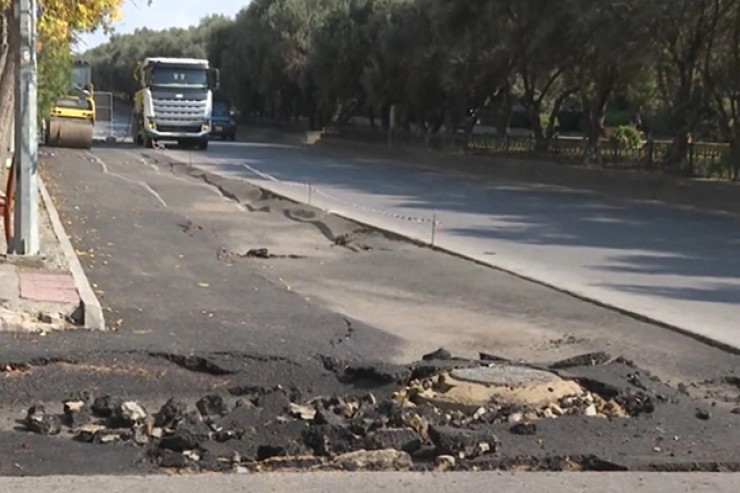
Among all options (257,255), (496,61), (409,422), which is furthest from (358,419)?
(496,61)

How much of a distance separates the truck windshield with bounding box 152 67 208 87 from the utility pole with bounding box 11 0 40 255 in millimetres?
39102

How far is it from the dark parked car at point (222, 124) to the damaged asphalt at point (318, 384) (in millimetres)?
53843

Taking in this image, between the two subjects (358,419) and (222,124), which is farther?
(222,124)

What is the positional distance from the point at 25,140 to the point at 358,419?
777 cm

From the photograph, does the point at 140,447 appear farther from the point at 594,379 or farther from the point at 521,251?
the point at 521,251

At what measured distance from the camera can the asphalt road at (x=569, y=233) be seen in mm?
13711

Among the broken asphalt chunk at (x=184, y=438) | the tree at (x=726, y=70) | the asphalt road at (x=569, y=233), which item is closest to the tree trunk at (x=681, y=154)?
the tree at (x=726, y=70)

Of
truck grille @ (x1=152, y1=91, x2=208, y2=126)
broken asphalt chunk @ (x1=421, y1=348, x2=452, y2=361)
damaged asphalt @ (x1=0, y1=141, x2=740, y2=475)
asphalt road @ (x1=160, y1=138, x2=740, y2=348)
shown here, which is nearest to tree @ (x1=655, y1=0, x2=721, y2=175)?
asphalt road @ (x1=160, y1=138, x2=740, y2=348)

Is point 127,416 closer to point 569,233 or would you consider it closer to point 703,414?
→ point 703,414

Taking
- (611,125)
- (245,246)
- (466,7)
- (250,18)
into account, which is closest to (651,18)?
(466,7)

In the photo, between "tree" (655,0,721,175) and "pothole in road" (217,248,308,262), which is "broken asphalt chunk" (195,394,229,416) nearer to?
"pothole in road" (217,248,308,262)

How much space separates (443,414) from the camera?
783 centimetres

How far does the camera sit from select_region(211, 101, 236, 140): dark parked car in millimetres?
68688

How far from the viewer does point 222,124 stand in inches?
2721
